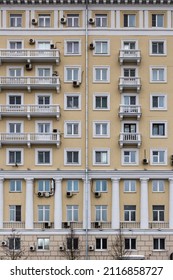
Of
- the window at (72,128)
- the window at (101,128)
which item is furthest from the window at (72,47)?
the window at (101,128)

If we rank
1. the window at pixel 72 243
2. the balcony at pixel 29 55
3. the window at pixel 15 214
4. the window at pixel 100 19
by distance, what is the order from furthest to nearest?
the window at pixel 100 19, the balcony at pixel 29 55, the window at pixel 15 214, the window at pixel 72 243

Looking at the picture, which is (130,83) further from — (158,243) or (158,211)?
(158,243)

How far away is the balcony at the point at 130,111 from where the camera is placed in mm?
29188

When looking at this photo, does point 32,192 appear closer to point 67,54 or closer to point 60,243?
point 60,243

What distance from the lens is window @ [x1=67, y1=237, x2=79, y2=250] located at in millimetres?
28266

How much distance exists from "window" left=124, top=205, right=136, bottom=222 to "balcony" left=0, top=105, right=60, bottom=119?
20.5 ft

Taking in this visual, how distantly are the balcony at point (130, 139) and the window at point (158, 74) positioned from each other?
3374mm

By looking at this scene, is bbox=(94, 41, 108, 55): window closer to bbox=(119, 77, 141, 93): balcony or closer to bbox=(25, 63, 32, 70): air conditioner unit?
bbox=(119, 77, 141, 93): balcony

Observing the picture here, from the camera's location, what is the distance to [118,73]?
98.2 feet

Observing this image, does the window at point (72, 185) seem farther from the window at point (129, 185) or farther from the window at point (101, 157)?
the window at point (129, 185)

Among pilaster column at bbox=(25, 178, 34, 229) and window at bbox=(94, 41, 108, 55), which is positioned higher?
window at bbox=(94, 41, 108, 55)

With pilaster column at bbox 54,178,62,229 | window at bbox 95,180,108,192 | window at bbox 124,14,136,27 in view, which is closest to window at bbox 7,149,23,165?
pilaster column at bbox 54,178,62,229
